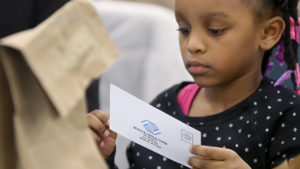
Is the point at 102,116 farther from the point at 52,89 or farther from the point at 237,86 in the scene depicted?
the point at 52,89

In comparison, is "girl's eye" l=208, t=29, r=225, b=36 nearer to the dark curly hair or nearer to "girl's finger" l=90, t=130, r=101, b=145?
the dark curly hair

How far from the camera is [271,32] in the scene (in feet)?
3.98

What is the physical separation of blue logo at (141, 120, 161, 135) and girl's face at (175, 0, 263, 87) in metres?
0.23

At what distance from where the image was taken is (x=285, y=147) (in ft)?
3.76

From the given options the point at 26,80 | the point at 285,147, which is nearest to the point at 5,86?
the point at 26,80

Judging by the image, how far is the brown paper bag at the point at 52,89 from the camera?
1.85 ft

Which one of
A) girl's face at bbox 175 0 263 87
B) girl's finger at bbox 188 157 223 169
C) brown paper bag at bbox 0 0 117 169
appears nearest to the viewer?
brown paper bag at bbox 0 0 117 169

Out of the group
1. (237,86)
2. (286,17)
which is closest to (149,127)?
(237,86)

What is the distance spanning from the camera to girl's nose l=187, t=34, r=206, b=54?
3.64ft

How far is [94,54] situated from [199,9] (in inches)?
21.8

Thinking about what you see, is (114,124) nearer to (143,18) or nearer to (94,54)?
(94,54)

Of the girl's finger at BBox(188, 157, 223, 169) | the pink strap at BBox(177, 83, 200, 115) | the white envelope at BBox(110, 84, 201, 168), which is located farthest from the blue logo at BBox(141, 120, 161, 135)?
the pink strap at BBox(177, 83, 200, 115)

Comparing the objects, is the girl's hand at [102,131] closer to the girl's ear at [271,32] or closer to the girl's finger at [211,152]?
the girl's finger at [211,152]

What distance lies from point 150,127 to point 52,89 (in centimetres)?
40
